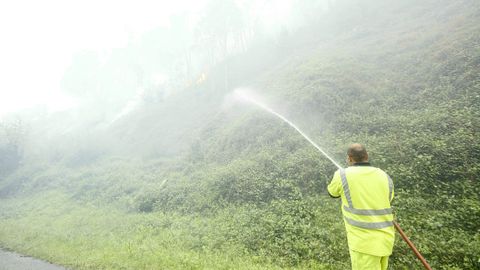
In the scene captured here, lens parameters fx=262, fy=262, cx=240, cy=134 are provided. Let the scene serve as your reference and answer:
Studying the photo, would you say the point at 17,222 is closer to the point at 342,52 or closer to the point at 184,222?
the point at 184,222

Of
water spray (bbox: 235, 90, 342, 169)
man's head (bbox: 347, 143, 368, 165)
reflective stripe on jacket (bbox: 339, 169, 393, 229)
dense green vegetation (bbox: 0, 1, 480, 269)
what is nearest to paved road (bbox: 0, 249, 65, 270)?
dense green vegetation (bbox: 0, 1, 480, 269)

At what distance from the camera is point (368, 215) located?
4.07 meters

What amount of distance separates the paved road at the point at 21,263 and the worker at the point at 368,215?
9.83 metres

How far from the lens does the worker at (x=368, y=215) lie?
13.2ft

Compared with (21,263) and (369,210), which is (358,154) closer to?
(369,210)

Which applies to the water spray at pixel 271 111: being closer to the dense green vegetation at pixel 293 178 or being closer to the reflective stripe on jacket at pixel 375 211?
the dense green vegetation at pixel 293 178

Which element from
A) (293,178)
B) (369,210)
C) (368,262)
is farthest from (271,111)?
(368,262)

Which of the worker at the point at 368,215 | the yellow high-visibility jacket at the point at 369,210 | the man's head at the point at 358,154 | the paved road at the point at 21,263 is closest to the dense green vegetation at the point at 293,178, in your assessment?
the paved road at the point at 21,263

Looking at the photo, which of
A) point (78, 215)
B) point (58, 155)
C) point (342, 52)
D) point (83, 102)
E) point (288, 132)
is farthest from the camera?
point (83, 102)

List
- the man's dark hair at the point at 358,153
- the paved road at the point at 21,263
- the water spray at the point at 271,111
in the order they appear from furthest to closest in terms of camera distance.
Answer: the water spray at the point at 271,111 < the paved road at the point at 21,263 < the man's dark hair at the point at 358,153

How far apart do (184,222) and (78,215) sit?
875 centimetres

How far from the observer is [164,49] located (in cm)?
5894

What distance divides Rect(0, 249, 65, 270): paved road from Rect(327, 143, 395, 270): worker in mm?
9833

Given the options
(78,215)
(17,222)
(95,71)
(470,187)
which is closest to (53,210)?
(17,222)
